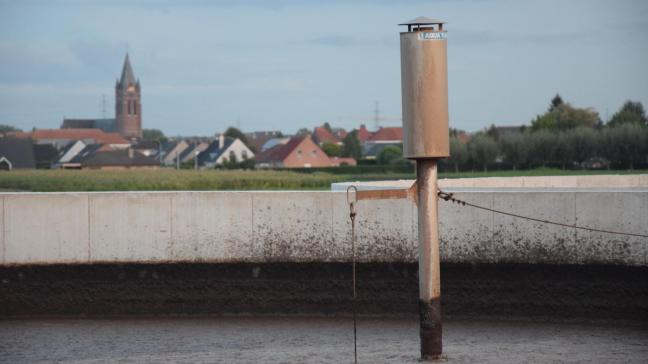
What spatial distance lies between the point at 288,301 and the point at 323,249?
98 cm

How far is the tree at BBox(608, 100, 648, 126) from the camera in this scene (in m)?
99.6

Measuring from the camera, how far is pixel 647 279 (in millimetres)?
14984

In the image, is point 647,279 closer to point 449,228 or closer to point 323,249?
point 449,228

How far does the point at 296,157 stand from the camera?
5404 inches

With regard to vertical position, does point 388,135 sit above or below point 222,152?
above

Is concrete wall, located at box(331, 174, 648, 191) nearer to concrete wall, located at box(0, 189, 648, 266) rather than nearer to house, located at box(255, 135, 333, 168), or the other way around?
concrete wall, located at box(0, 189, 648, 266)

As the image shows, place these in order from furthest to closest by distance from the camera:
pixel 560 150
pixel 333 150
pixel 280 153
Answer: pixel 333 150 → pixel 280 153 → pixel 560 150

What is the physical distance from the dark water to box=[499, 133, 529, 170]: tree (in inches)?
2548

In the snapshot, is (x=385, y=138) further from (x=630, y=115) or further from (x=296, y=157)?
(x=630, y=115)

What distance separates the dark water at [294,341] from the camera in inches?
497

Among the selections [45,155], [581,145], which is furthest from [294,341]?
[45,155]

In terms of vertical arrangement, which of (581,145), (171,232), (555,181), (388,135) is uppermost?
(388,135)

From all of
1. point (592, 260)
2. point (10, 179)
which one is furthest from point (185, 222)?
point (10, 179)

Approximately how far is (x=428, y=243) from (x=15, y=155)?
319 ft
